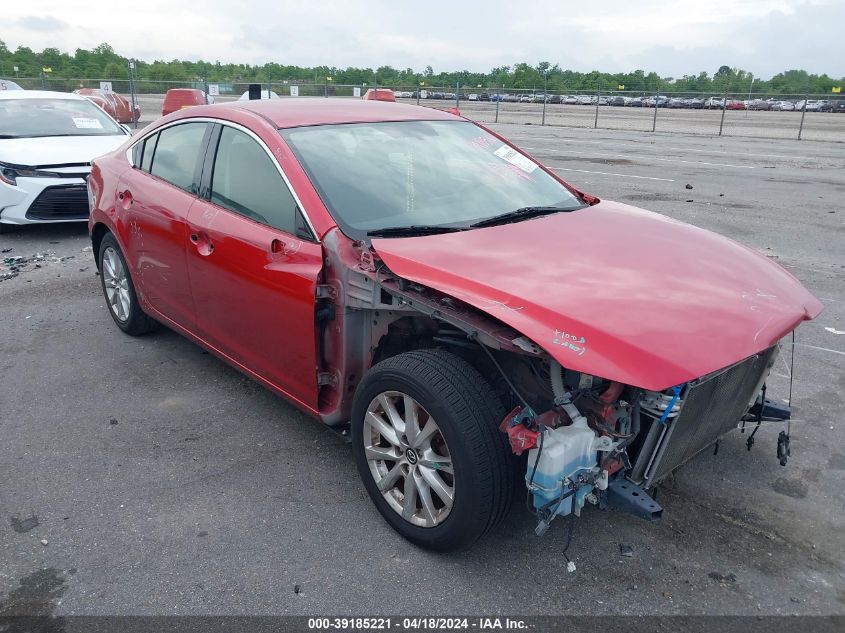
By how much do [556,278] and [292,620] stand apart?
1603 mm

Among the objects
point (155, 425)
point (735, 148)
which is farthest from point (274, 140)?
point (735, 148)

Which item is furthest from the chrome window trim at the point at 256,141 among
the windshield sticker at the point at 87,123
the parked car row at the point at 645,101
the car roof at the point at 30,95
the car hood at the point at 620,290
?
the parked car row at the point at 645,101

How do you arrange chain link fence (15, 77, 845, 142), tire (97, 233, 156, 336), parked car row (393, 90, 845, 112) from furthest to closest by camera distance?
1. parked car row (393, 90, 845, 112)
2. chain link fence (15, 77, 845, 142)
3. tire (97, 233, 156, 336)

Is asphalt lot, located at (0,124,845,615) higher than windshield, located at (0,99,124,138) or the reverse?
the reverse

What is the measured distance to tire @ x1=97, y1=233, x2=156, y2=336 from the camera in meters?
4.98

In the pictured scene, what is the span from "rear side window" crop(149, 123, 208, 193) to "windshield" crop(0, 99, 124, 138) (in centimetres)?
523

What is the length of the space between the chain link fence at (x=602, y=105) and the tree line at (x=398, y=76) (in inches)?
67.2

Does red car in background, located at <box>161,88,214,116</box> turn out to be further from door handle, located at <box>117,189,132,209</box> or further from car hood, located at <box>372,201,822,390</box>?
car hood, located at <box>372,201,822,390</box>

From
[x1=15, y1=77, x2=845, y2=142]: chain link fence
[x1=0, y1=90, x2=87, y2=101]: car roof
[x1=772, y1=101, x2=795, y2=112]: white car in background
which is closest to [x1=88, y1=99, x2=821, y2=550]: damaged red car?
[x1=0, y1=90, x2=87, y2=101]: car roof

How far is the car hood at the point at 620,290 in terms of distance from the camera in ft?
7.75

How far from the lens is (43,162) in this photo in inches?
310

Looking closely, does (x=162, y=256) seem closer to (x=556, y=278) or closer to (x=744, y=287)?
(x=556, y=278)

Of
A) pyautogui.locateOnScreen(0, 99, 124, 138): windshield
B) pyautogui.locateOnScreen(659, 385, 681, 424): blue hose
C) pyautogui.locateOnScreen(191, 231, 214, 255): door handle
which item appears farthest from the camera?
Result: pyautogui.locateOnScreen(0, 99, 124, 138): windshield

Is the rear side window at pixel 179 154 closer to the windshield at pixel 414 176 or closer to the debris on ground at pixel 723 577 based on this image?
the windshield at pixel 414 176
